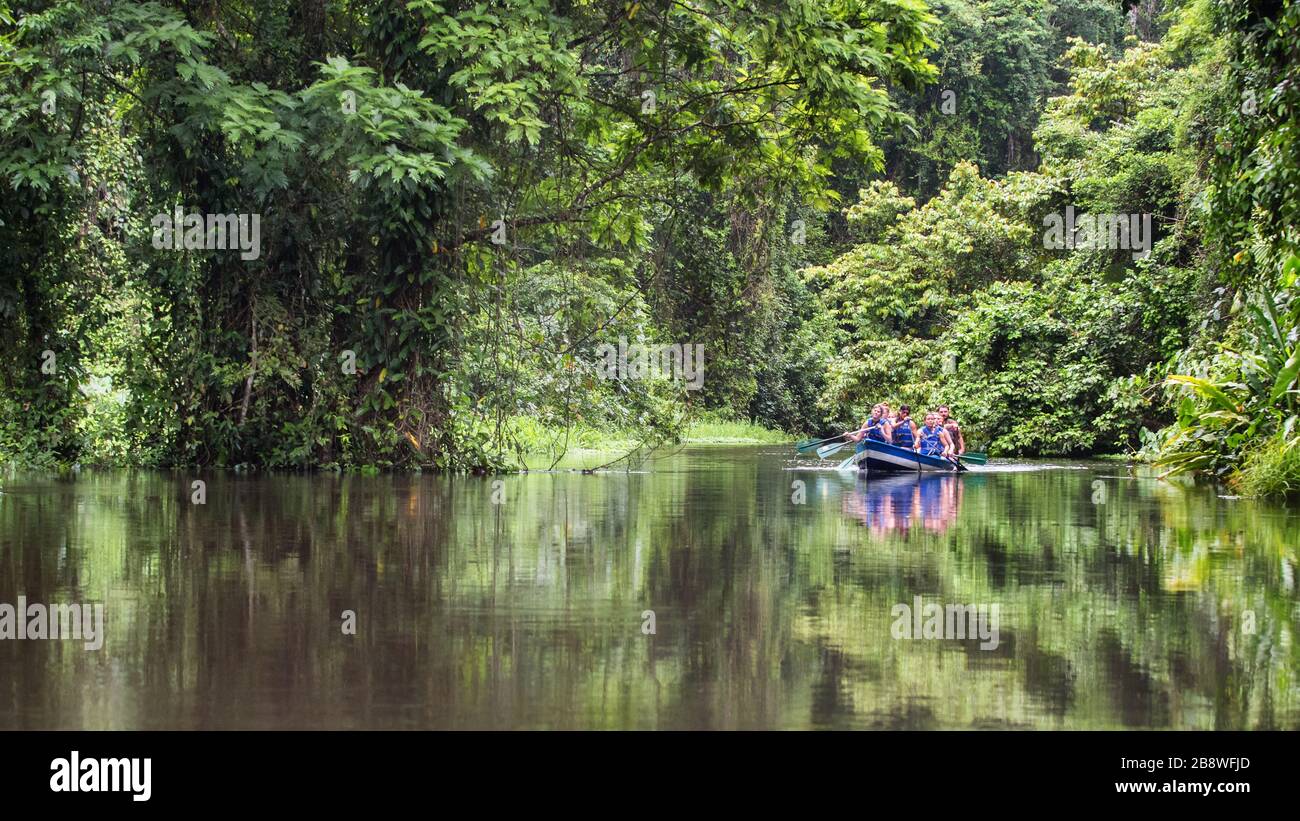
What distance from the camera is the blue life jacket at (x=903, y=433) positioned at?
105ft

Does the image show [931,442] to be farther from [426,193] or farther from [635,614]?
[635,614]

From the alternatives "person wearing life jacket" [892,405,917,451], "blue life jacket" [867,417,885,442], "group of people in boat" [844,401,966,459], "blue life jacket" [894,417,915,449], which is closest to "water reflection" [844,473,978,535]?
"group of people in boat" [844,401,966,459]

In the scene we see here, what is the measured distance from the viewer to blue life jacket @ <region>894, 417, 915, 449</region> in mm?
31906

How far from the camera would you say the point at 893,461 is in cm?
2869

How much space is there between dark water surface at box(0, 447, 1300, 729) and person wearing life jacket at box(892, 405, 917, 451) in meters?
14.4

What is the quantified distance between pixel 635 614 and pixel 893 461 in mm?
20281

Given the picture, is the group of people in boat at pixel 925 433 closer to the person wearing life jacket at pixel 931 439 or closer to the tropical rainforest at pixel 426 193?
the person wearing life jacket at pixel 931 439

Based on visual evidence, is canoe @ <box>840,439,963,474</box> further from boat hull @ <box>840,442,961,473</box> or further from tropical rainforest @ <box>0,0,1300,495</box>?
tropical rainforest @ <box>0,0,1300,495</box>

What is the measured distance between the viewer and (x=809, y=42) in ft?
70.1

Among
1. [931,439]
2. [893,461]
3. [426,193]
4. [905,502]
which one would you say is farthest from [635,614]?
[931,439]

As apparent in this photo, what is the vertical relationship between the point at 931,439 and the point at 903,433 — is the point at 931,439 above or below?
below
